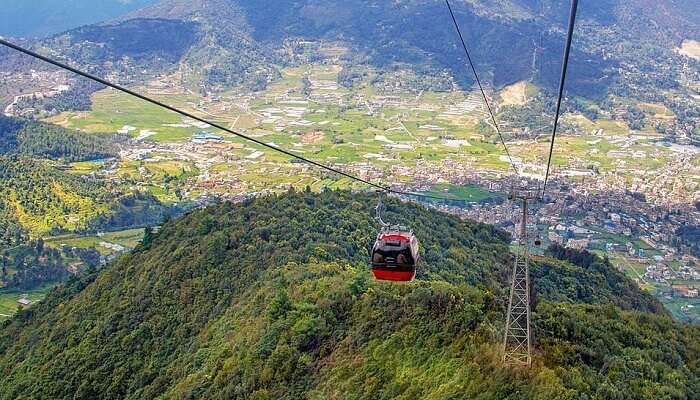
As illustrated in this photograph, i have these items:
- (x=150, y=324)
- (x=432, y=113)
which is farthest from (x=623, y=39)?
(x=150, y=324)

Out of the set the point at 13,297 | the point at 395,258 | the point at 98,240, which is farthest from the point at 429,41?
the point at 395,258

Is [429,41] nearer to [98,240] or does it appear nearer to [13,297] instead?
[98,240]

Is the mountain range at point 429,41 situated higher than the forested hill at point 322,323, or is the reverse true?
the mountain range at point 429,41

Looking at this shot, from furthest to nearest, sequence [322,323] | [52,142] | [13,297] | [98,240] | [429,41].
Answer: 1. [429,41]
2. [52,142]
3. [98,240]
4. [13,297]
5. [322,323]

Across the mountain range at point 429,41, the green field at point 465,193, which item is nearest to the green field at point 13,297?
the green field at point 465,193

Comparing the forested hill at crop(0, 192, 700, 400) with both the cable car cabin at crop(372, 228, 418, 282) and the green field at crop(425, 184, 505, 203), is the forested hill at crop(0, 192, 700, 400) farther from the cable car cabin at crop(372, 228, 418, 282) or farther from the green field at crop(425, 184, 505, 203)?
the green field at crop(425, 184, 505, 203)

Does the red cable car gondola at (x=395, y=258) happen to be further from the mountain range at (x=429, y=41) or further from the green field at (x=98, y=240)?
the mountain range at (x=429, y=41)

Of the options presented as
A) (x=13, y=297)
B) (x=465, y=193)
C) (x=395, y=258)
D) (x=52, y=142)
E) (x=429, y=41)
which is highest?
(x=429, y=41)
